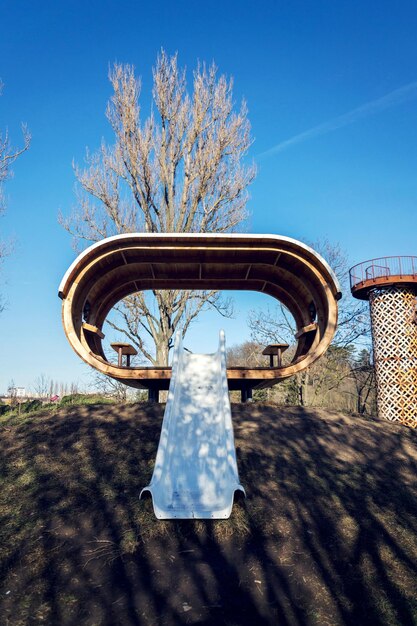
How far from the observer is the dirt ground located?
455 cm

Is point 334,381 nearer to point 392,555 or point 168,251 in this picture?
point 168,251

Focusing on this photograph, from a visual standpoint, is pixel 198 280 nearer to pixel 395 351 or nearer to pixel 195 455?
pixel 195 455

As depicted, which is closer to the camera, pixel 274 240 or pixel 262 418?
pixel 262 418

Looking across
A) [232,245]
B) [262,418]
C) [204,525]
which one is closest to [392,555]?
[204,525]

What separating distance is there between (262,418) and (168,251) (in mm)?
4952

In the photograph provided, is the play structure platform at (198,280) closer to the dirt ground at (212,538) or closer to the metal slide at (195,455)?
the metal slide at (195,455)

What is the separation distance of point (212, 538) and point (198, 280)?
29.9ft

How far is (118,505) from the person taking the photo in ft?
21.2

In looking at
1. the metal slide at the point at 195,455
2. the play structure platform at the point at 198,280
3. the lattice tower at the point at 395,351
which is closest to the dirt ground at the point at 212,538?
the metal slide at the point at 195,455

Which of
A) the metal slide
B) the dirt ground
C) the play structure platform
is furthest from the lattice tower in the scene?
the metal slide

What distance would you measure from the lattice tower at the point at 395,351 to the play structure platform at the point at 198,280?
21.6ft

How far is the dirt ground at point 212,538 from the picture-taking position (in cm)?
455

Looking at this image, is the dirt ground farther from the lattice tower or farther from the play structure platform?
the lattice tower

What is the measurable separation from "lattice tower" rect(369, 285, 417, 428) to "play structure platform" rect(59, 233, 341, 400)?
259 inches
